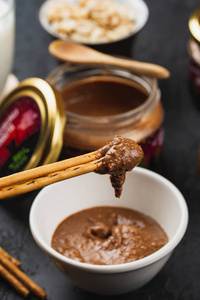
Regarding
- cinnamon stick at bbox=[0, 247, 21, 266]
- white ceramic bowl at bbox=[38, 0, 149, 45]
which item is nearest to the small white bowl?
white ceramic bowl at bbox=[38, 0, 149, 45]

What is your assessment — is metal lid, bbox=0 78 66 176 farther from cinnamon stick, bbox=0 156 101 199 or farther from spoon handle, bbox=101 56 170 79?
cinnamon stick, bbox=0 156 101 199

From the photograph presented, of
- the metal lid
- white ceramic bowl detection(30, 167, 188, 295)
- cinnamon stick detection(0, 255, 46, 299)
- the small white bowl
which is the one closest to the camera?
white ceramic bowl detection(30, 167, 188, 295)

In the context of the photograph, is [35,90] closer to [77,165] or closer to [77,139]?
[77,139]

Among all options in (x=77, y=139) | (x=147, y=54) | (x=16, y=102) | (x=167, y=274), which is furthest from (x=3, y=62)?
(x=167, y=274)

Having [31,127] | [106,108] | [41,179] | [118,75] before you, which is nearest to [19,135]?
[31,127]

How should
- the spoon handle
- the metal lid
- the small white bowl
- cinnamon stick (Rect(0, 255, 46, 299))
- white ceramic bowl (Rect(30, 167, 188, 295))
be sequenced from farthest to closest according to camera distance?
the small white bowl → the spoon handle → the metal lid → cinnamon stick (Rect(0, 255, 46, 299)) → white ceramic bowl (Rect(30, 167, 188, 295))

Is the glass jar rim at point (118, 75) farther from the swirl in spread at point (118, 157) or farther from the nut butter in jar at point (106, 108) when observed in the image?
the swirl in spread at point (118, 157)
